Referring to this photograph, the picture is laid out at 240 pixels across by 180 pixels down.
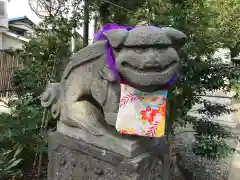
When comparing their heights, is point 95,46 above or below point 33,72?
above

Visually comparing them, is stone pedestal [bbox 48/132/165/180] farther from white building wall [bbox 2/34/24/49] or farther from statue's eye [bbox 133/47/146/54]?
white building wall [bbox 2/34/24/49]

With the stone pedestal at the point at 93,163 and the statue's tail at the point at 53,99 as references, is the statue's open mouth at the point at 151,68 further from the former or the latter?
the statue's tail at the point at 53,99

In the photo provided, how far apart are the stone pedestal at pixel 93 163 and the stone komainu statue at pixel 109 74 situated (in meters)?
A: 0.10

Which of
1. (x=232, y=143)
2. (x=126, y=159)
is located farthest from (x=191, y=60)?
(x=232, y=143)

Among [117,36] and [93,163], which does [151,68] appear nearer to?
[117,36]

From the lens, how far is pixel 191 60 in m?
2.02

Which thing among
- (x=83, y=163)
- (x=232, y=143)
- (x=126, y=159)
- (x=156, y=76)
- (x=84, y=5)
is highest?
(x=84, y=5)

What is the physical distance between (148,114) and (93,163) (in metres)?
0.46

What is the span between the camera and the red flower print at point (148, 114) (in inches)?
46.7

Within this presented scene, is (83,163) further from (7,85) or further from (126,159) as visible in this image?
(7,85)

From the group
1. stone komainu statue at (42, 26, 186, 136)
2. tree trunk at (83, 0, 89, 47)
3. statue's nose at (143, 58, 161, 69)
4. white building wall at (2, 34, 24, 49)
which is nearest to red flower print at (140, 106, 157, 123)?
stone komainu statue at (42, 26, 186, 136)

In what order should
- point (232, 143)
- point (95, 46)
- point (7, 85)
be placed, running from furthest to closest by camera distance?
point (7, 85) → point (232, 143) → point (95, 46)

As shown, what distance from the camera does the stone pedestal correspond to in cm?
123

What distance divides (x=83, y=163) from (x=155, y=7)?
1.63 meters
